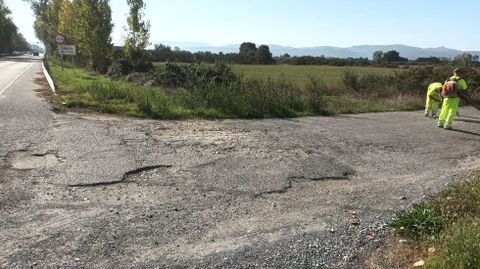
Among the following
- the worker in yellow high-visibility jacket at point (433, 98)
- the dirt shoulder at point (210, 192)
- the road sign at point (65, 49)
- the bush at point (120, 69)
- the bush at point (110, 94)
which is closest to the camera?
the dirt shoulder at point (210, 192)

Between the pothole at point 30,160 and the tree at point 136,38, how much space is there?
2097 centimetres

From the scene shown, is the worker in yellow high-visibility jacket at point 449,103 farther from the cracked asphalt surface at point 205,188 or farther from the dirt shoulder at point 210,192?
the dirt shoulder at point 210,192

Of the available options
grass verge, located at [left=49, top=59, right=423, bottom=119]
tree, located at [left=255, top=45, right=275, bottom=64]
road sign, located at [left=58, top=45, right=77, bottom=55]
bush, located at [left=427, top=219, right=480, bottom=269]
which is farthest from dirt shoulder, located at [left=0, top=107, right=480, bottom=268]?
tree, located at [left=255, top=45, right=275, bottom=64]

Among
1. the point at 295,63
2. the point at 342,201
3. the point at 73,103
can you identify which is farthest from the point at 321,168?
the point at 295,63

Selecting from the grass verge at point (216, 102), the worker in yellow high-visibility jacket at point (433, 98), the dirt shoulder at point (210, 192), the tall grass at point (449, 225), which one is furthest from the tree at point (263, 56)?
the tall grass at point (449, 225)

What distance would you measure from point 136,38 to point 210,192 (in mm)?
25382

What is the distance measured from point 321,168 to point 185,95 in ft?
24.4

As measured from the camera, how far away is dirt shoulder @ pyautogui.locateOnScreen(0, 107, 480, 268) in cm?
474

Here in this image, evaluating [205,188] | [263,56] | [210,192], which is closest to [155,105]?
[205,188]

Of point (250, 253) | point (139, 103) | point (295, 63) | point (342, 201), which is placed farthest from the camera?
A: point (295, 63)

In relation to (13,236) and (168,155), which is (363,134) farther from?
(13,236)

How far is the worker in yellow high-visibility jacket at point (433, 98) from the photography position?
47.6ft

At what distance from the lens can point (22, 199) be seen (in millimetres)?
6043

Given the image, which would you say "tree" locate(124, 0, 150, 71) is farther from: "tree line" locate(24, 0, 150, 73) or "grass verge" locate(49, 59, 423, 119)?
"grass verge" locate(49, 59, 423, 119)
